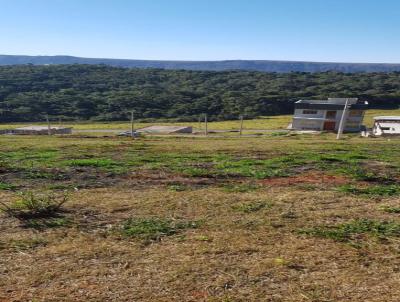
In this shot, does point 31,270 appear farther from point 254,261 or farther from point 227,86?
point 227,86

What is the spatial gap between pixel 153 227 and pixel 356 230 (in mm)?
3317

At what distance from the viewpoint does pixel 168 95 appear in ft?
485

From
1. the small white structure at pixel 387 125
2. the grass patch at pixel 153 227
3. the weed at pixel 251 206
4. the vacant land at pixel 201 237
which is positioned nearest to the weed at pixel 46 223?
the vacant land at pixel 201 237

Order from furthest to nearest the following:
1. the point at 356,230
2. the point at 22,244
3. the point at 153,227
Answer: the point at 153,227
the point at 356,230
the point at 22,244

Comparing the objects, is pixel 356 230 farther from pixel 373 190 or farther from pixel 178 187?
pixel 178 187

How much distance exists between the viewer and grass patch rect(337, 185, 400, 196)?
9945mm

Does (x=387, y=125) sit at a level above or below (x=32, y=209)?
below

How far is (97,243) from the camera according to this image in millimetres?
6762

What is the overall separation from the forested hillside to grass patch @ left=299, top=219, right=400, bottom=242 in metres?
103

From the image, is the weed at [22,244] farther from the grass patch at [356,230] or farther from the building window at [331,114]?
the building window at [331,114]

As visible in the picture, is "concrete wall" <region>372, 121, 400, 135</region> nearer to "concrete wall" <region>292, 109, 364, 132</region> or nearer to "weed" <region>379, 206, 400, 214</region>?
"concrete wall" <region>292, 109, 364, 132</region>

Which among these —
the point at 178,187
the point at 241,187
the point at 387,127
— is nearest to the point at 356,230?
the point at 241,187

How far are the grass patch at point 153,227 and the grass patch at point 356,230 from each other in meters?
1.98

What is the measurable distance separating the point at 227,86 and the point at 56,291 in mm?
180538
